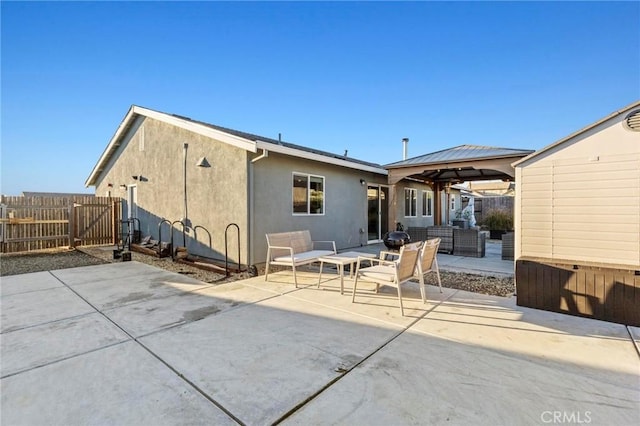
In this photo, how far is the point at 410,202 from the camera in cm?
1362

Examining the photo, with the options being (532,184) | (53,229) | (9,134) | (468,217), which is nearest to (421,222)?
(468,217)

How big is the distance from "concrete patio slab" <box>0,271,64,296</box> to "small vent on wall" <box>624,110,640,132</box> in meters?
9.00

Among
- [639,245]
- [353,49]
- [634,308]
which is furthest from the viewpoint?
[353,49]

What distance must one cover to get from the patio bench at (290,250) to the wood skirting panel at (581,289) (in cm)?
317

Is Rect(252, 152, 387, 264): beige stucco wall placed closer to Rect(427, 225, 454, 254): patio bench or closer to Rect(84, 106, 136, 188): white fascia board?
Rect(427, 225, 454, 254): patio bench

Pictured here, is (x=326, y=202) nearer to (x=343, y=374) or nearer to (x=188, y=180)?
(x=188, y=180)

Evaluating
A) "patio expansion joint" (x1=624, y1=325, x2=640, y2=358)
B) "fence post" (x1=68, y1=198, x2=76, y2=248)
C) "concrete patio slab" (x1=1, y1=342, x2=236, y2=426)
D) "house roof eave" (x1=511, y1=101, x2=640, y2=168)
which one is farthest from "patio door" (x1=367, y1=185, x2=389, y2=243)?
"fence post" (x1=68, y1=198, x2=76, y2=248)

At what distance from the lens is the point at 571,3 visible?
21.8 feet

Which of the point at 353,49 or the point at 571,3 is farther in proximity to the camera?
the point at 353,49

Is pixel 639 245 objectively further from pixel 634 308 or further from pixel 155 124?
pixel 155 124

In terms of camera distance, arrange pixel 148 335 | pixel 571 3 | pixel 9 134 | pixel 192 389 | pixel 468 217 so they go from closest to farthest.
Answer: pixel 192 389 → pixel 148 335 → pixel 571 3 → pixel 9 134 → pixel 468 217

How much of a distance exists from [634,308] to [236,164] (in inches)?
274

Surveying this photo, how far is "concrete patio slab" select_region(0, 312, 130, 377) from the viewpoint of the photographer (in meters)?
2.68

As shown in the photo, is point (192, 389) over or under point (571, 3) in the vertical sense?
under
